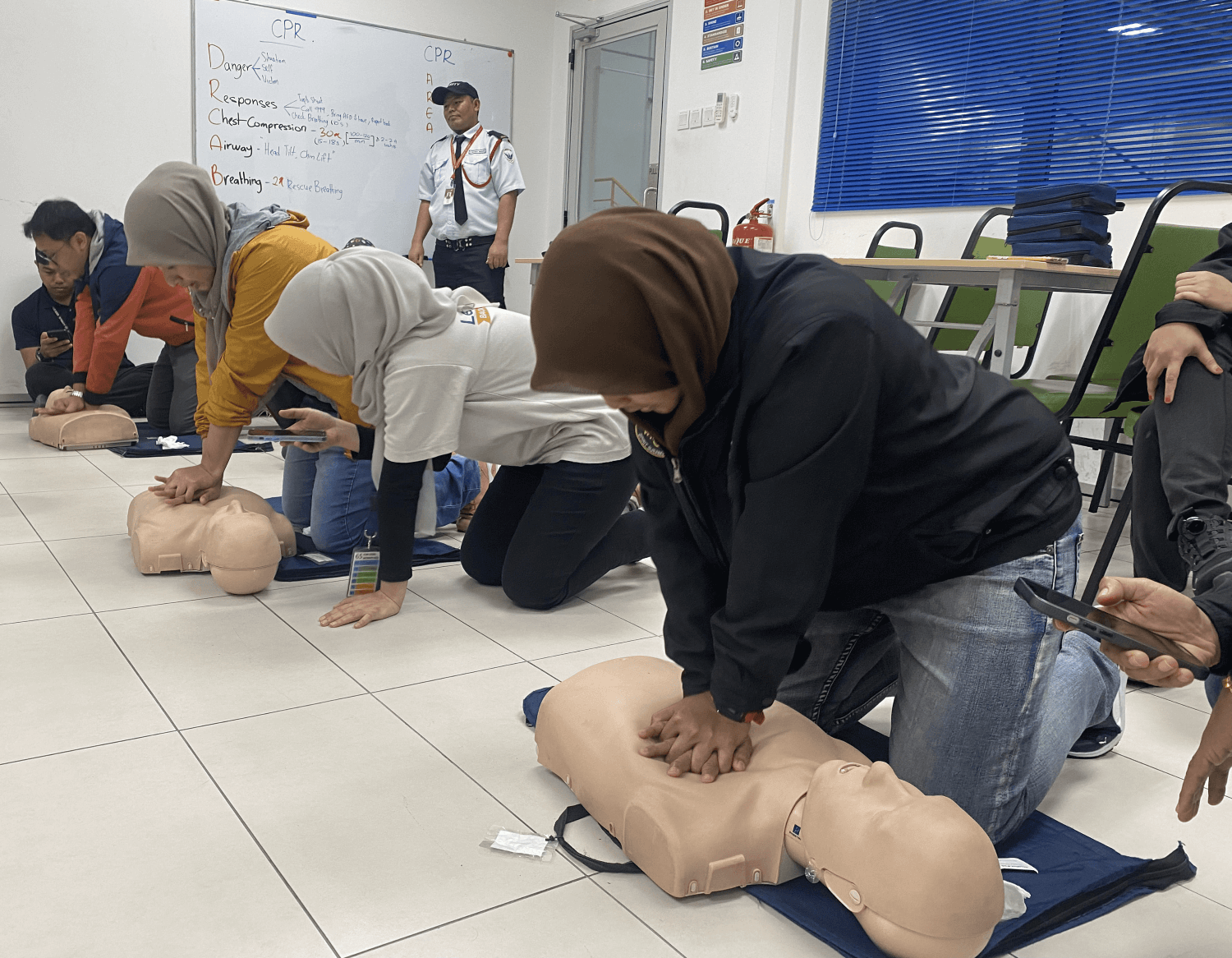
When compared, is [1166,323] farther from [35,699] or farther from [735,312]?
[35,699]

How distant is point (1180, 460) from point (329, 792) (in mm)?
1620

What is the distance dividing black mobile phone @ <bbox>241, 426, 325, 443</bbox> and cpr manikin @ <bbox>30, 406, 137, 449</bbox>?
186cm

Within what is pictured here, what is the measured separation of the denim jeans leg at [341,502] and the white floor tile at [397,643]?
272 mm

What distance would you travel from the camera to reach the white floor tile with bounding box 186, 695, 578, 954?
4.01 feet

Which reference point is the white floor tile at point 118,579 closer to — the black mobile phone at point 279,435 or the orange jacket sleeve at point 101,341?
the black mobile phone at point 279,435

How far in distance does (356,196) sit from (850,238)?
9.64ft

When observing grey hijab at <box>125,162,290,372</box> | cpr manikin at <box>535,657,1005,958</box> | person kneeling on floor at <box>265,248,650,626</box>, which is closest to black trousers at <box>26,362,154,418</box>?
grey hijab at <box>125,162,290,372</box>

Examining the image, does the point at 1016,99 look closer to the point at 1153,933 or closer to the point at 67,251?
the point at 1153,933

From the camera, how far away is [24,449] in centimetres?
397

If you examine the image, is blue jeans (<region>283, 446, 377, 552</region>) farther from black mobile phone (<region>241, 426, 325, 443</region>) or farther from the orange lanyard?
the orange lanyard

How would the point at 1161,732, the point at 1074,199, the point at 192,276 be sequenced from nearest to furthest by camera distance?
the point at 1161,732 < the point at 192,276 < the point at 1074,199

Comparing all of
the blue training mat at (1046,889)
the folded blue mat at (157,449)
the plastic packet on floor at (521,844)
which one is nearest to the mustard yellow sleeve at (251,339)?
the folded blue mat at (157,449)

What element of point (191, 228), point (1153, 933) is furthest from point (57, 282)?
point (1153, 933)

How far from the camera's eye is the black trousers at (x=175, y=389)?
4246 millimetres
